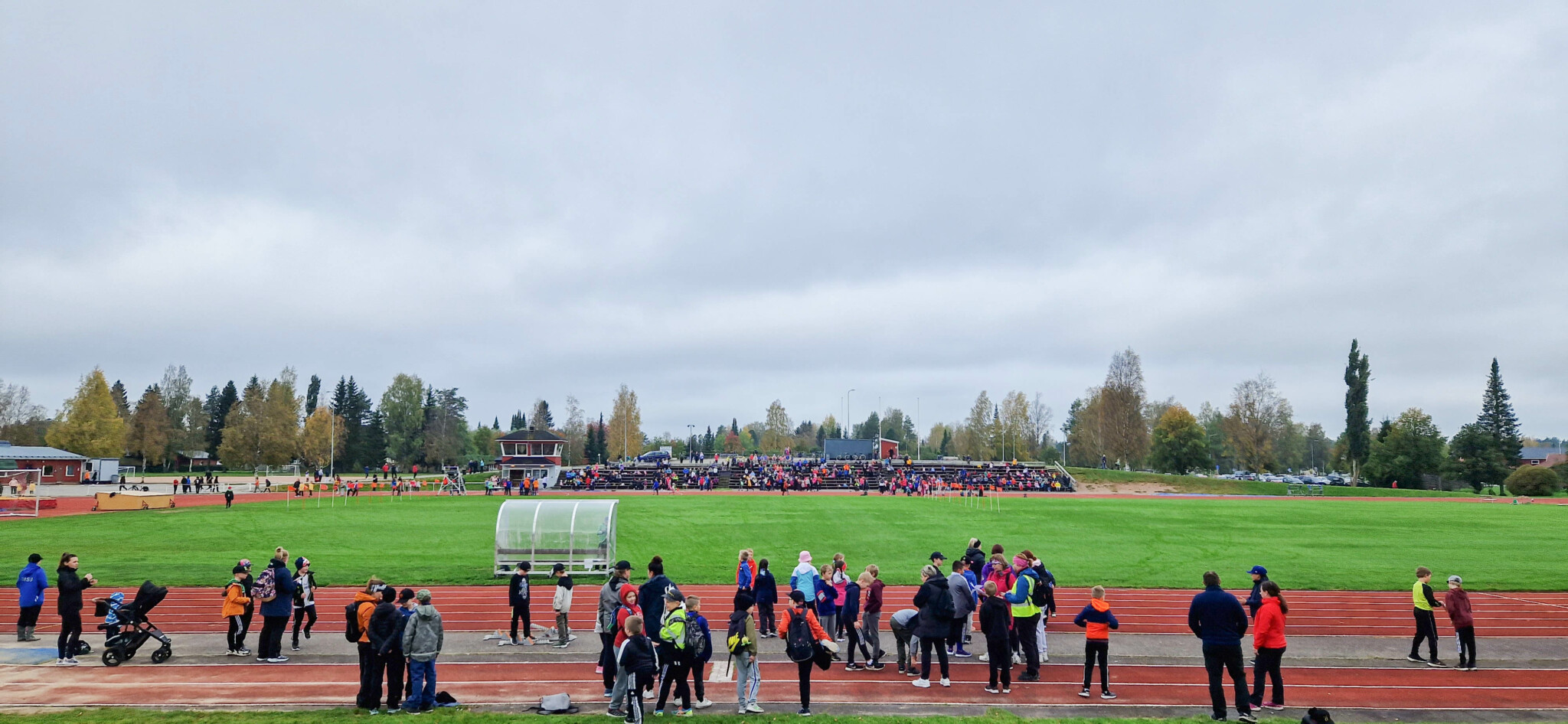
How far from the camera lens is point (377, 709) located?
37.1ft

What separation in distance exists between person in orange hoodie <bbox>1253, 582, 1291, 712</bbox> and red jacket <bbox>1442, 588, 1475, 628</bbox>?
4.81m

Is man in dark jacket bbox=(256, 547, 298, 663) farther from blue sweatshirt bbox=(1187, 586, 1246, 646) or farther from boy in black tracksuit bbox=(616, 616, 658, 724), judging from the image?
blue sweatshirt bbox=(1187, 586, 1246, 646)

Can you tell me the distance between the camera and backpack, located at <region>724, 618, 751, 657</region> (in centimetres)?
1103

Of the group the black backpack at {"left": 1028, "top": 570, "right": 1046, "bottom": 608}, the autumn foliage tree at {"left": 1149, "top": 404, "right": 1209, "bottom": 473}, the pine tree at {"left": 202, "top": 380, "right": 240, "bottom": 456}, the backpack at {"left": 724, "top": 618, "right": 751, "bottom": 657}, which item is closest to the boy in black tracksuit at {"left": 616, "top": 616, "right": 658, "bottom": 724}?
the backpack at {"left": 724, "top": 618, "right": 751, "bottom": 657}

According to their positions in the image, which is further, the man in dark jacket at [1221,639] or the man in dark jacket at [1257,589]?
the man in dark jacket at [1257,589]

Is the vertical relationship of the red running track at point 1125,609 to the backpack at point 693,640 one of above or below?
below

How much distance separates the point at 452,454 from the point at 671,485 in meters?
64.9

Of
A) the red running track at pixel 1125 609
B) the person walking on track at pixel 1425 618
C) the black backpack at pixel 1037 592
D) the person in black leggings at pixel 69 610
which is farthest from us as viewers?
the red running track at pixel 1125 609

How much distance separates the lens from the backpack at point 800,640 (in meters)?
10.9

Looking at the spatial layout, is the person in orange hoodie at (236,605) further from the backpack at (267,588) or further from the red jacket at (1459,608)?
the red jacket at (1459,608)

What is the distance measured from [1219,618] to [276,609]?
15.0 metres

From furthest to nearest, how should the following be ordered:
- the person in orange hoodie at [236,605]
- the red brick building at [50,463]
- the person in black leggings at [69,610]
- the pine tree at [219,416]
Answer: the pine tree at [219,416] → the red brick building at [50,463] → the person in orange hoodie at [236,605] → the person in black leggings at [69,610]

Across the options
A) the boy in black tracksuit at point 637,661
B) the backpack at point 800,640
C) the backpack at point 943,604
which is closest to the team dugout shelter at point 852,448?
the backpack at point 943,604

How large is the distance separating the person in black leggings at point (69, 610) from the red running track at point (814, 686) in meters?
0.34
